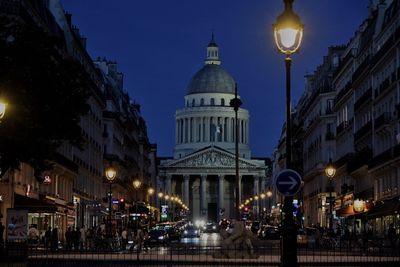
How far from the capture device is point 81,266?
34031 millimetres

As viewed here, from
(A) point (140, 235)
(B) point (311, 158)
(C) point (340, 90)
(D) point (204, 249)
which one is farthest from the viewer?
(B) point (311, 158)

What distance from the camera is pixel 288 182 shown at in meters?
22.8

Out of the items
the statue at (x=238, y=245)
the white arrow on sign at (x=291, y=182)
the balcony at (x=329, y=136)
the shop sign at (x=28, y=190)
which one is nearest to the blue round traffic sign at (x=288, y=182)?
the white arrow on sign at (x=291, y=182)

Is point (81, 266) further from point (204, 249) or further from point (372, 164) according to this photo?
point (372, 164)

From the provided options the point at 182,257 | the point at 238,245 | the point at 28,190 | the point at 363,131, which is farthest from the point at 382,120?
the point at 182,257

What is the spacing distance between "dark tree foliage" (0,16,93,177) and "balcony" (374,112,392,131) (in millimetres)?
34407

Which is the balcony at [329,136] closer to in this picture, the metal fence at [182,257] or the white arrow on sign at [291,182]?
the metal fence at [182,257]

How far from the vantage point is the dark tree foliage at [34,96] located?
36594 mm

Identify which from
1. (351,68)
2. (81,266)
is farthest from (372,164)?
(81,266)

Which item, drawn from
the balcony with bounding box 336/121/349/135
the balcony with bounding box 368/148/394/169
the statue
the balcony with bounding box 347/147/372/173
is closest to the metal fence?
the statue

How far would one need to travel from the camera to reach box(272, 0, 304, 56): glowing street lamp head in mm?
22266

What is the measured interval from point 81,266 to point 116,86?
332ft

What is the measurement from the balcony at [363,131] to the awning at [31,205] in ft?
99.1

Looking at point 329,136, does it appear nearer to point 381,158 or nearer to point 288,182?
point 381,158
